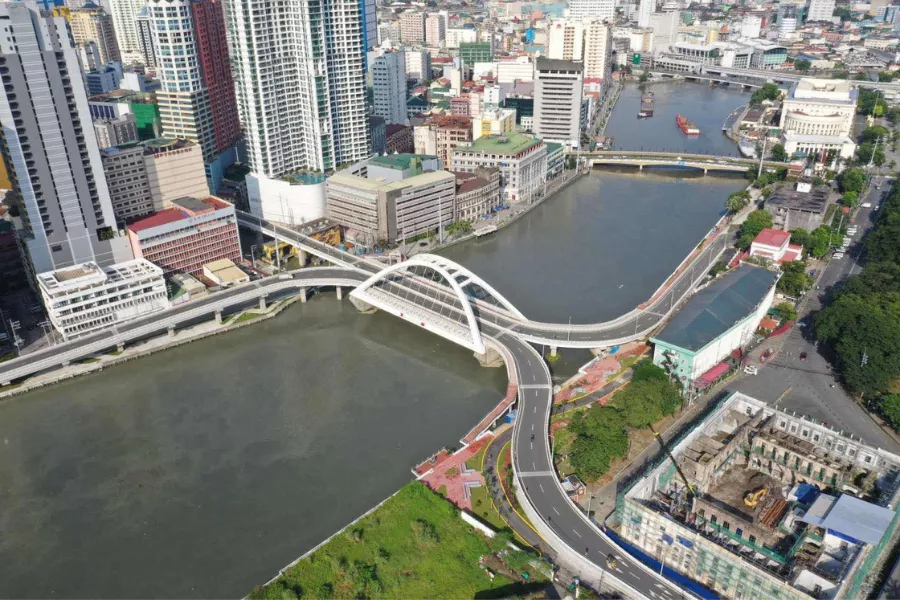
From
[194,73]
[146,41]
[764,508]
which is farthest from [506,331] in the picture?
[146,41]

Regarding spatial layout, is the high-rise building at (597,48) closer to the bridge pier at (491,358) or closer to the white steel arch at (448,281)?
the white steel arch at (448,281)

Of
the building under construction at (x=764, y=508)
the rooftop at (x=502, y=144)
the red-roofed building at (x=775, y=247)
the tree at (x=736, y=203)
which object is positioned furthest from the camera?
the rooftop at (x=502, y=144)

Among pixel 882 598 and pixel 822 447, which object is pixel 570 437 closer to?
pixel 822 447

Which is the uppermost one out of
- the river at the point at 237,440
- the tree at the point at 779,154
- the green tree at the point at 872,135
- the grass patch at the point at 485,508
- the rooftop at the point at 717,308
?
the green tree at the point at 872,135

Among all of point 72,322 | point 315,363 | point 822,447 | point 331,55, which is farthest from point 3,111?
point 822,447

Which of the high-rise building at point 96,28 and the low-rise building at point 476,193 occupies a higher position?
the high-rise building at point 96,28

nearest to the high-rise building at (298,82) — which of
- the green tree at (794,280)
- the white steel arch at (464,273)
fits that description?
the white steel arch at (464,273)
